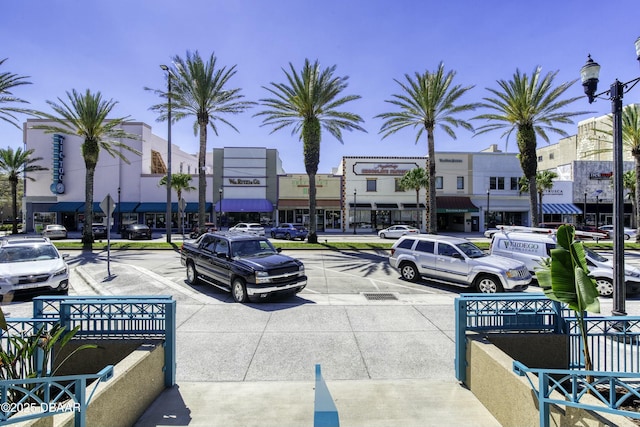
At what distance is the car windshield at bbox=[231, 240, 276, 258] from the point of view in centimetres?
948

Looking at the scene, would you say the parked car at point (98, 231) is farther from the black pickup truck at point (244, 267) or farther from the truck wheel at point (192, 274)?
the black pickup truck at point (244, 267)

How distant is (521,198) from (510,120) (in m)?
22.8

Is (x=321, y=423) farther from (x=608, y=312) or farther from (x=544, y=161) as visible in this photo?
(x=544, y=161)

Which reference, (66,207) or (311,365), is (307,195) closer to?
(66,207)

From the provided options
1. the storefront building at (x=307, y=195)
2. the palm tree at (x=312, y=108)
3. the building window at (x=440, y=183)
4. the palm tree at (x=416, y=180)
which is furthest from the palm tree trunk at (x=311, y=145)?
the building window at (x=440, y=183)

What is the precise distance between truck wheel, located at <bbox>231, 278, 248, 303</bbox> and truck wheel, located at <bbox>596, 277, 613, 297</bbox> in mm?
10985

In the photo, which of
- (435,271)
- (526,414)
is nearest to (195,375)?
(526,414)

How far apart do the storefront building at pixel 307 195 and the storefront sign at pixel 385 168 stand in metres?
3.40

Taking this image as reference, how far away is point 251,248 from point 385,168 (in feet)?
111

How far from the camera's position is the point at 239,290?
880 cm

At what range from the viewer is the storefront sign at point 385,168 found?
41062mm

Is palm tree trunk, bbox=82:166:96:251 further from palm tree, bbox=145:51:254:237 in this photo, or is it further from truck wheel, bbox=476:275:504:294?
truck wheel, bbox=476:275:504:294

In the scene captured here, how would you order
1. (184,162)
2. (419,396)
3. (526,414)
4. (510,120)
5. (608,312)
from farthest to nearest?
(184,162), (510,120), (608,312), (419,396), (526,414)

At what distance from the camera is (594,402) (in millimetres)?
2738
